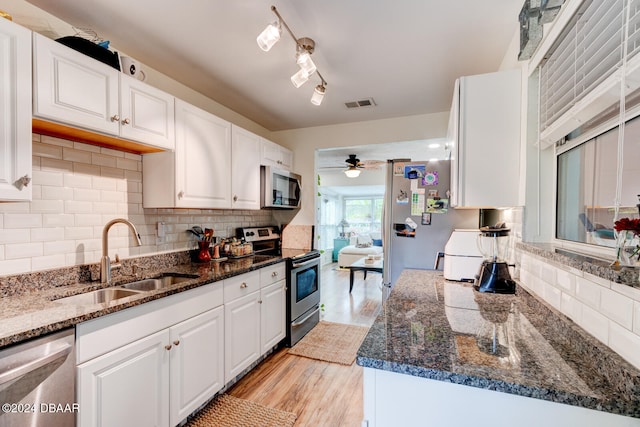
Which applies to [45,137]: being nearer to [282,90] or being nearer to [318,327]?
[282,90]

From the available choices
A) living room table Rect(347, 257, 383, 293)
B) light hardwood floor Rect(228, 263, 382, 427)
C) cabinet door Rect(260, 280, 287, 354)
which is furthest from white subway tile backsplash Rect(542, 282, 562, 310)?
living room table Rect(347, 257, 383, 293)

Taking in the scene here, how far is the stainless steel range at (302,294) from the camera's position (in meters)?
2.80

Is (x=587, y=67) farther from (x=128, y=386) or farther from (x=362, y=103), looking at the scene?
(x=128, y=386)

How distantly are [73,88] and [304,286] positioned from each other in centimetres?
239

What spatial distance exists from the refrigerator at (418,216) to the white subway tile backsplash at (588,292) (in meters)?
1.37

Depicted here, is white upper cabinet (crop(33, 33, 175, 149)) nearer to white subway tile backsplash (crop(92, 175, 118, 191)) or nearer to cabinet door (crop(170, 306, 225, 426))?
white subway tile backsplash (crop(92, 175, 118, 191))

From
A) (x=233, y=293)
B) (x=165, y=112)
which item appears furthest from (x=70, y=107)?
(x=233, y=293)

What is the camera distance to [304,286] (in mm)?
3041

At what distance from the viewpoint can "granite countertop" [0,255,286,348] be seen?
1025 mm

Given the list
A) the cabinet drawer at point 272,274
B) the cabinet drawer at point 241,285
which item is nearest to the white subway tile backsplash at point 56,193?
the cabinet drawer at point 241,285

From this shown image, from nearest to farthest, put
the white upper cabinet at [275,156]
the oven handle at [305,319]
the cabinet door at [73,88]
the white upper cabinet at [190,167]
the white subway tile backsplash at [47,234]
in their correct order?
the cabinet door at [73,88] < the white subway tile backsplash at [47,234] < the white upper cabinet at [190,167] < the oven handle at [305,319] < the white upper cabinet at [275,156]

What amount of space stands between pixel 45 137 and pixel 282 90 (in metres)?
1.67

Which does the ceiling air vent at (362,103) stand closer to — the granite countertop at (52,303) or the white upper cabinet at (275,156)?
the white upper cabinet at (275,156)

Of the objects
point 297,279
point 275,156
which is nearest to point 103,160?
point 275,156
